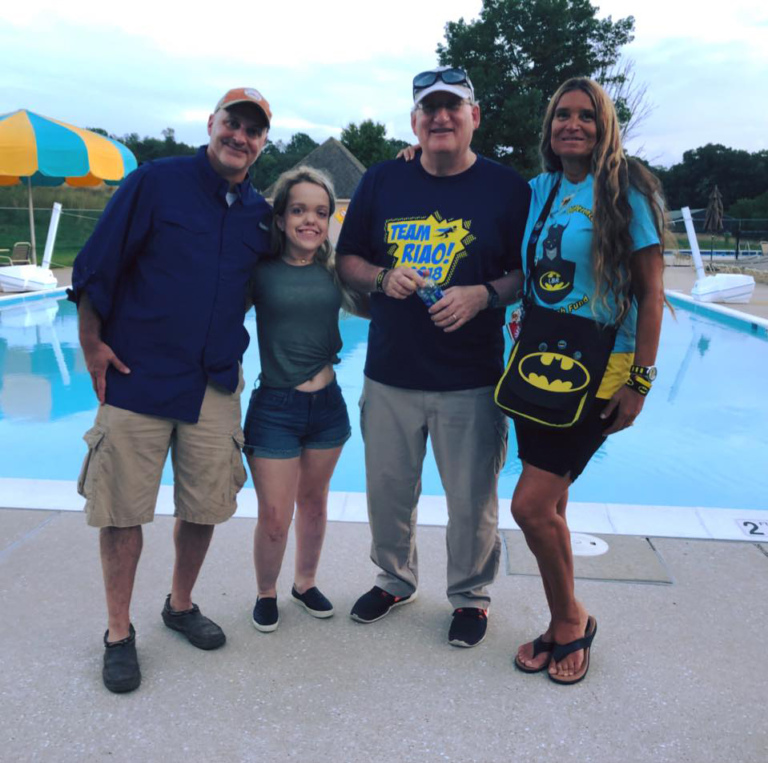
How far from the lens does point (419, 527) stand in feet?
10.9

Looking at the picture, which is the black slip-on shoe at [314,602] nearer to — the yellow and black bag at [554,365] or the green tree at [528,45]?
the yellow and black bag at [554,365]

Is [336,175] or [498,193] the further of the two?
[336,175]

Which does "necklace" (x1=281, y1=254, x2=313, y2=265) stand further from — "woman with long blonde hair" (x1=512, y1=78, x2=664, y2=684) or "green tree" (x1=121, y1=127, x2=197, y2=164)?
"green tree" (x1=121, y1=127, x2=197, y2=164)

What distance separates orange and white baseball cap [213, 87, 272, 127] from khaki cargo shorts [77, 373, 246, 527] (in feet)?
2.91

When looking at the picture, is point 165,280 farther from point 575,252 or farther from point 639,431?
point 639,431

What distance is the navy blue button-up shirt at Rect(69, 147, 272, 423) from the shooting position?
2164 millimetres

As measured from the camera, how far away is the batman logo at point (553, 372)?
2.08 meters

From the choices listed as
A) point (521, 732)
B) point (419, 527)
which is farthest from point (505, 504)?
point (521, 732)

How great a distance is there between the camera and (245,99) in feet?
7.36

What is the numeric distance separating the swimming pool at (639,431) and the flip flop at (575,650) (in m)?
1.24

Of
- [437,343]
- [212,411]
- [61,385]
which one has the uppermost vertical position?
[437,343]

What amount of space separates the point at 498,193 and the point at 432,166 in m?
0.24

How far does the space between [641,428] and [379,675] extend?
15.7 feet

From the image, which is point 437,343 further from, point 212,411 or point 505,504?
point 505,504
